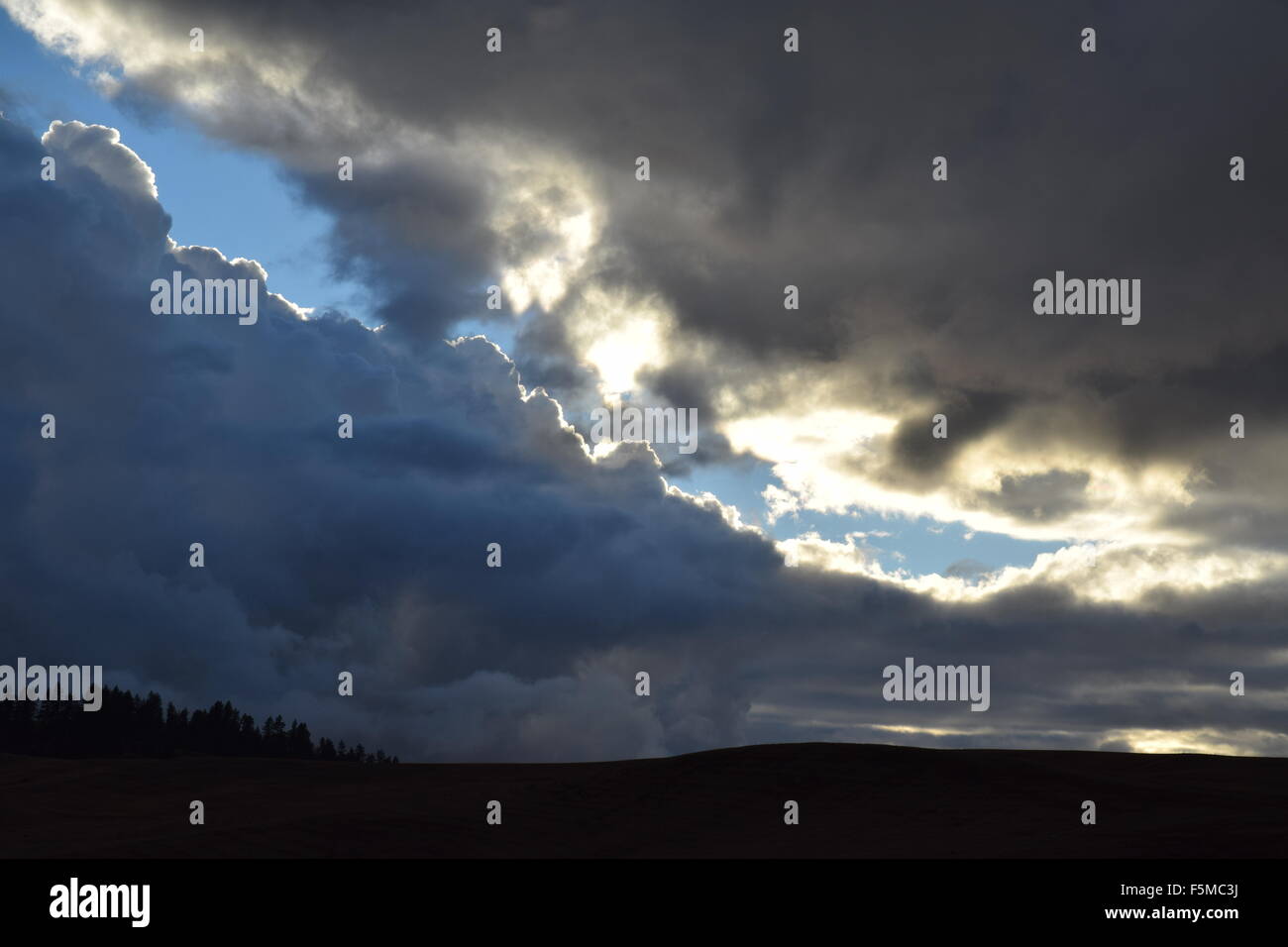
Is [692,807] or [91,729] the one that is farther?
[91,729]

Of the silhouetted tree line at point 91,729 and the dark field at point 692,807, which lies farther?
the silhouetted tree line at point 91,729

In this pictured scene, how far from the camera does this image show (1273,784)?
181 feet

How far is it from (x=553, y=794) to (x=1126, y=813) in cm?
2628

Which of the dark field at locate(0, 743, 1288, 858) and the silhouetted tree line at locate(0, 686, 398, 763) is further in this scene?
the silhouetted tree line at locate(0, 686, 398, 763)
